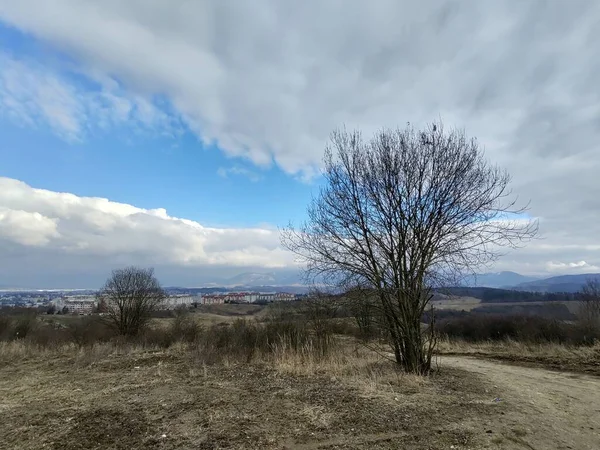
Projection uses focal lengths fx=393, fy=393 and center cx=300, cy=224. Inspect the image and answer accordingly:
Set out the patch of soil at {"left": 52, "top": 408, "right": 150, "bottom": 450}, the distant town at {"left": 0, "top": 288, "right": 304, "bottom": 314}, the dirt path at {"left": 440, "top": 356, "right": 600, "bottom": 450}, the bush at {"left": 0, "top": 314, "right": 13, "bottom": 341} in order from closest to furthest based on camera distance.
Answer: the patch of soil at {"left": 52, "top": 408, "right": 150, "bottom": 450}, the dirt path at {"left": 440, "top": 356, "right": 600, "bottom": 450}, the bush at {"left": 0, "top": 314, "right": 13, "bottom": 341}, the distant town at {"left": 0, "top": 288, "right": 304, "bottom": 314}

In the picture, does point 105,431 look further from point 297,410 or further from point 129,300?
point 129,300

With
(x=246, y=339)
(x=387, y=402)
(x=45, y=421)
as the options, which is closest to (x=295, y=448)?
(x=387, y=402)

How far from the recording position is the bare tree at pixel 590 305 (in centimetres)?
2902

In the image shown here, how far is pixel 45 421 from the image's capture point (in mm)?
6262

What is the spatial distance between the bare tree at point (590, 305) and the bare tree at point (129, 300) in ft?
110

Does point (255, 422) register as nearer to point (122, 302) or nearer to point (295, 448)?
point (295, 448)

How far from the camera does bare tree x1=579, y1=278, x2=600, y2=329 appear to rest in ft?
95.2

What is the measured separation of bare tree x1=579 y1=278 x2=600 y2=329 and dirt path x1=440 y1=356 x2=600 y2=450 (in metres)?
22.9

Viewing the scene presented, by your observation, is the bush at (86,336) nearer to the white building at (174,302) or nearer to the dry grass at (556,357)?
→ the white building at (174,302)

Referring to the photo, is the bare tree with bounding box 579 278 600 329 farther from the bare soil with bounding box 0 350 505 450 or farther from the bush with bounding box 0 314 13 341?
the bush with bounding box 0 314 13 341

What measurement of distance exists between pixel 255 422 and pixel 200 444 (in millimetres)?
1042

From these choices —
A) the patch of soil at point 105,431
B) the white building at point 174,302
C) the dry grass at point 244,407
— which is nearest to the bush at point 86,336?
the dry grass at point 244,407

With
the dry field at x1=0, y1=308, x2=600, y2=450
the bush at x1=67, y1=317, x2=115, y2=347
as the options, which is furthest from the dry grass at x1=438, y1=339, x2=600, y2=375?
the bush at x1=67, y1=317, x2=115, y2=347

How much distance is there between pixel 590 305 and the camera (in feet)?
110
